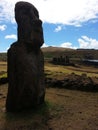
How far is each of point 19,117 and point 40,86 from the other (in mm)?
1999

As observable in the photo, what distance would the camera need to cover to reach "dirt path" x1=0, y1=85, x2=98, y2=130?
45.9 feet

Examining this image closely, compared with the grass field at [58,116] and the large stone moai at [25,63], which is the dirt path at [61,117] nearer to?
the grass field at [58,116]

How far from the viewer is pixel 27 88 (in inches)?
595

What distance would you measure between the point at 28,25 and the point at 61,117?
4680mm

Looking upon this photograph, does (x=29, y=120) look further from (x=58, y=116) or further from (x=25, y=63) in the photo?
(x=25, y=63)

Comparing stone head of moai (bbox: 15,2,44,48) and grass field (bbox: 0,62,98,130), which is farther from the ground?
stone head of moai (bbox: 15,2,44,48)

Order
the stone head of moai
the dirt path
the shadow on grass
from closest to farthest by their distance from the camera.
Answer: the dirt path
the shadow on grass
the stone head of moai

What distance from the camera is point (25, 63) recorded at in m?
15.3

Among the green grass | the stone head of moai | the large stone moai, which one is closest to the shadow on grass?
the large stone moai

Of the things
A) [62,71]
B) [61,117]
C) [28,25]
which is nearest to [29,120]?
[61,117]

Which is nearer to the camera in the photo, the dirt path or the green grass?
the dirt path

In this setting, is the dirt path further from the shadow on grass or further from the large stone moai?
the large stone moai

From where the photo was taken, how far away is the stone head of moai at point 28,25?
15531 mm

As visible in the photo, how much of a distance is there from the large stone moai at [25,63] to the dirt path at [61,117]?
0.72 metres
